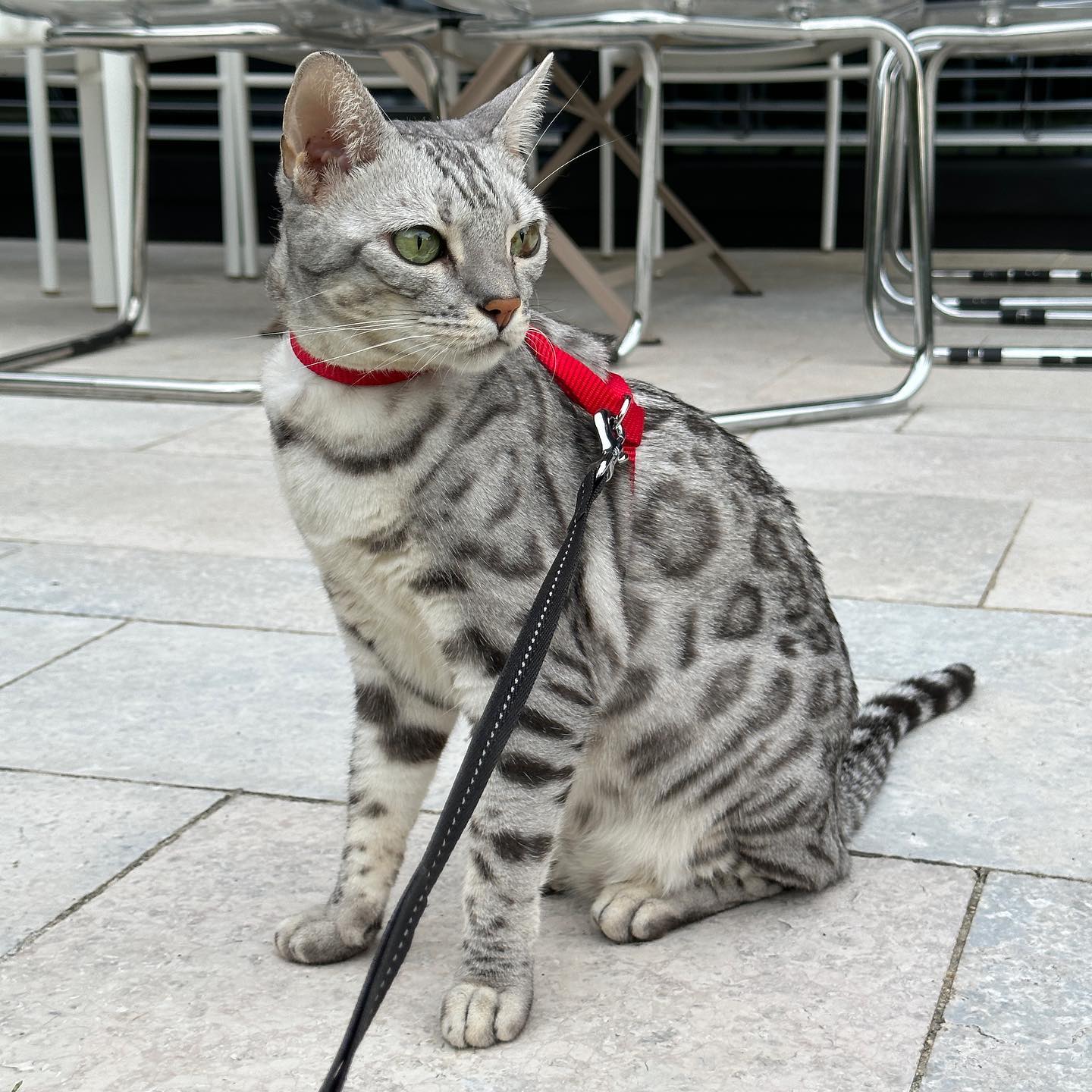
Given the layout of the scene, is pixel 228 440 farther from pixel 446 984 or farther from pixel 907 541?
pixel 446 984

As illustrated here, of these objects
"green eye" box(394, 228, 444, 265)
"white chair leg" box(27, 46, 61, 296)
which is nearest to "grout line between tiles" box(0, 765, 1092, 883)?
"green eye" box(394, 228, 444, 265)

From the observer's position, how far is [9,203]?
866 centimetres

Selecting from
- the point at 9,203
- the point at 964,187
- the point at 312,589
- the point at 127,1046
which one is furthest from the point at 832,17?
the point at 9,203

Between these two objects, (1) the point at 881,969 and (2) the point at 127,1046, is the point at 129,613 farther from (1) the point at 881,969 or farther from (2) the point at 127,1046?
(1) the point at 881,969

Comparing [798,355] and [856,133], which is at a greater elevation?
[856,133]

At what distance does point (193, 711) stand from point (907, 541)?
63.7 inches

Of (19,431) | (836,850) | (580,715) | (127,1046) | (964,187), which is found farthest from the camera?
(964,187)

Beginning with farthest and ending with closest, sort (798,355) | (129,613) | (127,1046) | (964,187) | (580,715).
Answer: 1. (964,187)
2. (798,355)
3. (129,613)
4. (580,715)
5. (127,1046)

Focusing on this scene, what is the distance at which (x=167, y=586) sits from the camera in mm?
3080

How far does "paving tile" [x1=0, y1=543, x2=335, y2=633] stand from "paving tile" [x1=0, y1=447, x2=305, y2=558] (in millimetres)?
78

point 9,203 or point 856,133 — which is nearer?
point 856,133

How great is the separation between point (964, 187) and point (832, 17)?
310 cm

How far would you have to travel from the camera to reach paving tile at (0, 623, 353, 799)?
2.29 meters

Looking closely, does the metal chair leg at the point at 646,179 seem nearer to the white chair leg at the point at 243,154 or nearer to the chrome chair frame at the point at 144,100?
the chrome chair frame at the point at 144,100
